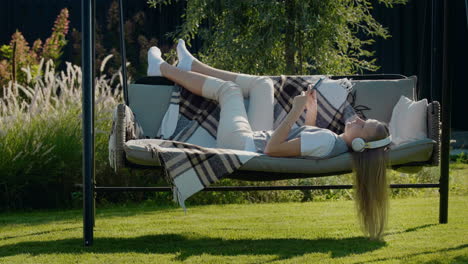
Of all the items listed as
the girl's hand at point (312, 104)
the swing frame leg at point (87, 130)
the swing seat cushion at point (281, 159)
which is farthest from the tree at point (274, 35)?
the swing frame leg at point (87, 130)

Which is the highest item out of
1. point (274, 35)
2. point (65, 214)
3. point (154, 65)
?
point (274, 35)

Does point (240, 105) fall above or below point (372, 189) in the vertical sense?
above

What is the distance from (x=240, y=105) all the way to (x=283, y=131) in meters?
0.49

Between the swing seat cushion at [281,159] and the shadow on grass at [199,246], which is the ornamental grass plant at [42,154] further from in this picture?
the shadow on grass at [199,246]

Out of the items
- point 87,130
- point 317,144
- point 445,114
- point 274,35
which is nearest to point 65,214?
point 87,130

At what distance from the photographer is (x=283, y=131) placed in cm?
350

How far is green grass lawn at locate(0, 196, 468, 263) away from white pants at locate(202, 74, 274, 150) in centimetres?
50

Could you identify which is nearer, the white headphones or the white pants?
the white headphones

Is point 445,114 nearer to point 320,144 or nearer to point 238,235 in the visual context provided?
point 320,144

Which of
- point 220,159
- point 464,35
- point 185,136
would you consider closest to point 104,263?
point 220,159

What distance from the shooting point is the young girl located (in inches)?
134

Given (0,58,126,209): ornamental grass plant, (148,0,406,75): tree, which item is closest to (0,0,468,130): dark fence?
(148,0,406,75): tree

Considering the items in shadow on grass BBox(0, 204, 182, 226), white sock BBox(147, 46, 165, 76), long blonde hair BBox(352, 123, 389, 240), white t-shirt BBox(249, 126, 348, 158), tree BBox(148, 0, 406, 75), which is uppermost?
tree BBox(148, 0, 406, 75)

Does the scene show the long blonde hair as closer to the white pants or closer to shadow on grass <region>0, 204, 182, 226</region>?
the white pants
